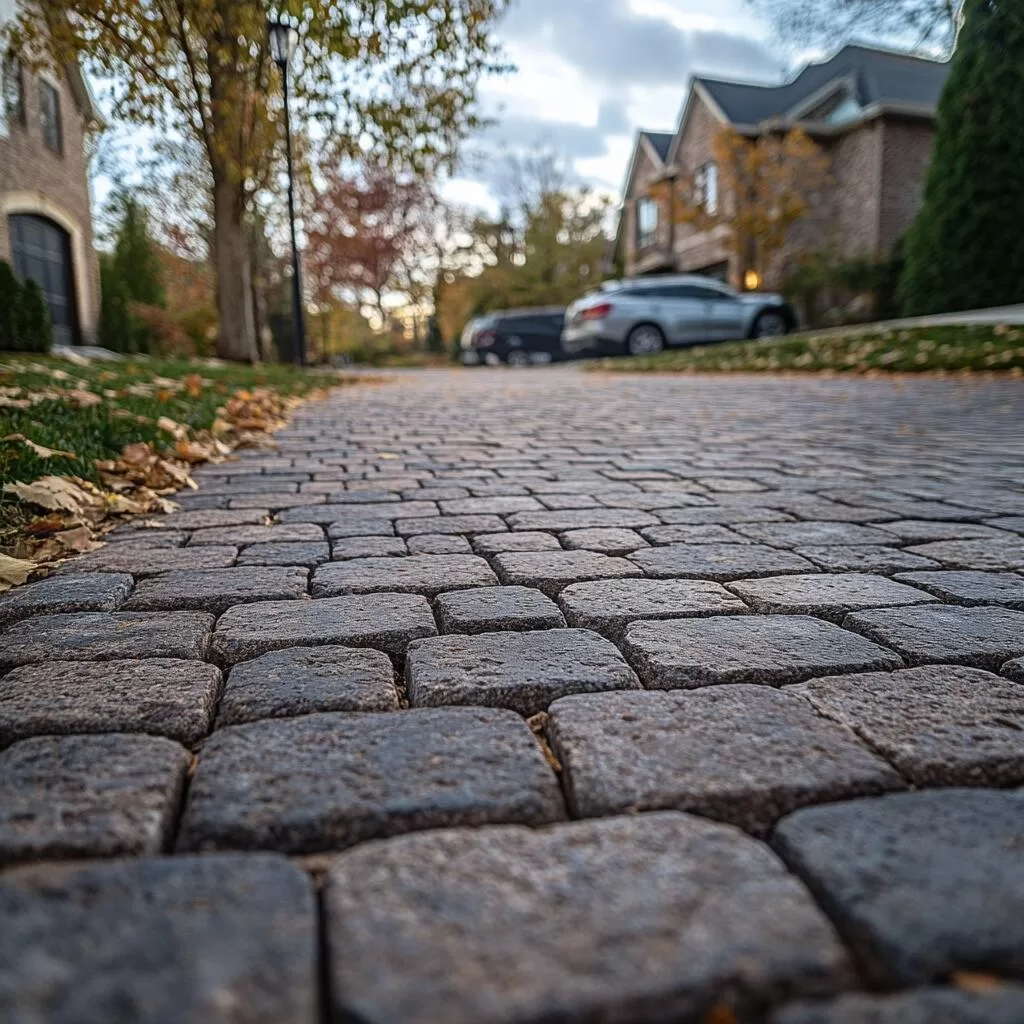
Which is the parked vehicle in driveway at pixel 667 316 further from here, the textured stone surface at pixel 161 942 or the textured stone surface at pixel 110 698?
the textured stone surface at pixel 161 942

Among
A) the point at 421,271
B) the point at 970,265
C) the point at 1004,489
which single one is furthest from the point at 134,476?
the point at 421,271

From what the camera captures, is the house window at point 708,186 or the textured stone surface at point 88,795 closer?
the textured stone surface at point 88,795

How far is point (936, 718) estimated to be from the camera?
125cm

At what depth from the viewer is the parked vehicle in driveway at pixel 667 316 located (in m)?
18.1

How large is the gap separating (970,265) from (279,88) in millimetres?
11718

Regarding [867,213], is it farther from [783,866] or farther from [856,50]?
[783,866]

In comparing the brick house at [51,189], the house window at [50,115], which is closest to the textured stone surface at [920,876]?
the brick house at [51,189]

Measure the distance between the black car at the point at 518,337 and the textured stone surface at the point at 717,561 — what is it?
22.5 metres

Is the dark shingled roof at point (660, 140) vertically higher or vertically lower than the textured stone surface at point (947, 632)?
higher

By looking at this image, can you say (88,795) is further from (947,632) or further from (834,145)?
(834,145)

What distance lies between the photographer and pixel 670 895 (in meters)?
0.84

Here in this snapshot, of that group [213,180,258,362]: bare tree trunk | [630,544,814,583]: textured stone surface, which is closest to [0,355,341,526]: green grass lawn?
[630,544,814,583]: textured stone surface

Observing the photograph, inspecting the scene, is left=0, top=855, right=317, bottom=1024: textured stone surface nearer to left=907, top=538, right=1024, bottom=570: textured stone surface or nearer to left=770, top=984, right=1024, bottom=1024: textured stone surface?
left=770, top=984, right=1024, bottom=1024: textured stone surface

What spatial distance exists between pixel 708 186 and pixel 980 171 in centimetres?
1413
